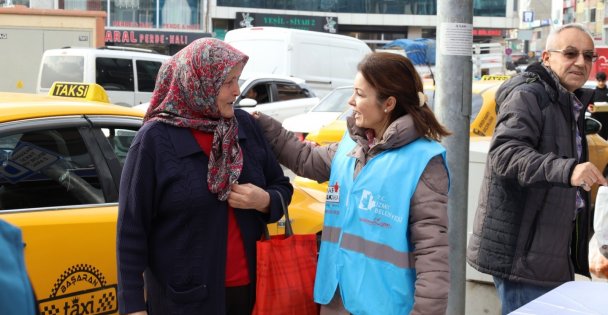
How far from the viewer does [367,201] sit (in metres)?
2.86

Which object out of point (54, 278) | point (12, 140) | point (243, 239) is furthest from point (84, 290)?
point (243, 239)

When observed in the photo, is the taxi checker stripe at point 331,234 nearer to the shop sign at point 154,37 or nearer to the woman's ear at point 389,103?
the woman's ear at point 389,103

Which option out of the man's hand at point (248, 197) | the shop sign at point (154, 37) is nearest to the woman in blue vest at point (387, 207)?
the man's hand at point (248, 197)

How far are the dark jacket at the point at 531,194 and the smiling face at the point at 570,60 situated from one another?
5 cm

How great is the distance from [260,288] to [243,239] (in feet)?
0.59

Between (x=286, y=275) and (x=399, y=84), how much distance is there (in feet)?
2.53

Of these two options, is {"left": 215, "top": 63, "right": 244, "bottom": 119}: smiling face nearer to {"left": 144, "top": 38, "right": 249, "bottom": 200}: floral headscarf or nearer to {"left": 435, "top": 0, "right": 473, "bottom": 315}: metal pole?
{"left": 144, "top": 38, "right": 249, "bottom": 200}: floral headscarf

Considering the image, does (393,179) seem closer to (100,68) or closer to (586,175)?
(586,175)

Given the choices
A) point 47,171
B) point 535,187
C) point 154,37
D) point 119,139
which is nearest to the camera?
point 535,187

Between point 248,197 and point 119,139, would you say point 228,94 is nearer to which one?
point 248,197

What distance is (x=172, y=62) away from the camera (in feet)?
9.54

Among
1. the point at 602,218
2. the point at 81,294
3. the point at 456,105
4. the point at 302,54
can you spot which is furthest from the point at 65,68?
the point at 602,218

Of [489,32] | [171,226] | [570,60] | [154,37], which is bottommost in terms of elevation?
[171,226]

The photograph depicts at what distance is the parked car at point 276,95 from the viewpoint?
49.0 feet
